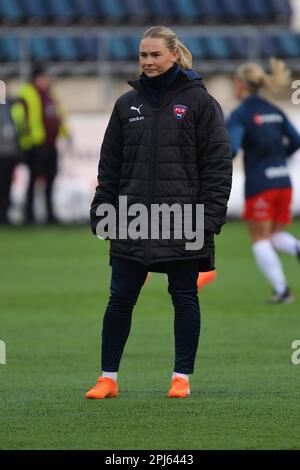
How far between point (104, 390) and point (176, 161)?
1.28 meters

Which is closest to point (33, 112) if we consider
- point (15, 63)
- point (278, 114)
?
point (15, 63)

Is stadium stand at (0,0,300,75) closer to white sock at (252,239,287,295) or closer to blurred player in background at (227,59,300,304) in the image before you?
blurred player in background at (227,59,300,304)

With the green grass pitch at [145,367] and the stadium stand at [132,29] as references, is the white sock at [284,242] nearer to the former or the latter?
the green grass pitch at [145,367]

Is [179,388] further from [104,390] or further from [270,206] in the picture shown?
[270,206]

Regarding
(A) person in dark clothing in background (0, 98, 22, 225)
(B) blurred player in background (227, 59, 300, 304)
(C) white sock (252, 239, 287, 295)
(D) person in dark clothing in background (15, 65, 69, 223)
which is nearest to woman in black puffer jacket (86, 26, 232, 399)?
(B) blurred player in background (227, 59, 300, 304)

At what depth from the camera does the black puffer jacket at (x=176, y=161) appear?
687 centimetres

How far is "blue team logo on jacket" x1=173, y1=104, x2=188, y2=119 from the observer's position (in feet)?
22.6

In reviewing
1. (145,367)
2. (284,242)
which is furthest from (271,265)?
(145,367)

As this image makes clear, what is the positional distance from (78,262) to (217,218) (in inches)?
356

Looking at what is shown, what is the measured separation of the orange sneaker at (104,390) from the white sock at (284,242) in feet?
17.4

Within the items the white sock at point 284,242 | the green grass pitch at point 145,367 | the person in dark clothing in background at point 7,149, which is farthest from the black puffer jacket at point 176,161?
the person in dark clothing in background at point 7,149

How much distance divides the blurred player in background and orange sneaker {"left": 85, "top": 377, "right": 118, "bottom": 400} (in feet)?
16.0

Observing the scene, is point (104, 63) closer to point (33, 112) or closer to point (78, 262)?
point (33, 112)
